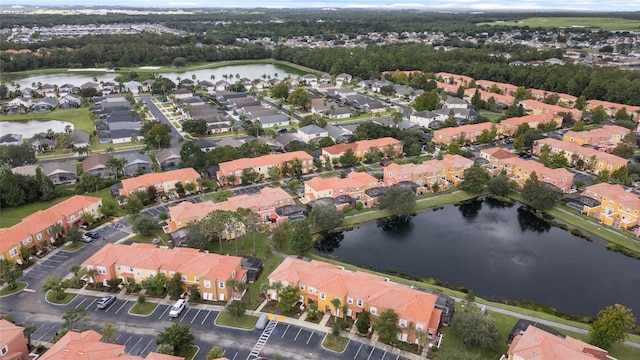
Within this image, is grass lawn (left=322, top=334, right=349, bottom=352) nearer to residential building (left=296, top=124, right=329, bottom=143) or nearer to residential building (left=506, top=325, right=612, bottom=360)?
residential building (left=506, top=325, right=612, bottom=360)

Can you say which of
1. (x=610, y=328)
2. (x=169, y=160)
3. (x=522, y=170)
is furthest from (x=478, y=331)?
(x=169, y=160)

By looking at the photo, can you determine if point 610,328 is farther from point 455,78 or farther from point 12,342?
point 455,78

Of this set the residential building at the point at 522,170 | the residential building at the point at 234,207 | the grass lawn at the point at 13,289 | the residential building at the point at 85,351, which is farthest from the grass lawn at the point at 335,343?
the residential building at the point at 522,170

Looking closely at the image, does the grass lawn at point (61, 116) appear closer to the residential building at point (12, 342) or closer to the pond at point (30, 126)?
the pond at point (30, 126)

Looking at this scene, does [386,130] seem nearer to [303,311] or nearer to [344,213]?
[344,213]

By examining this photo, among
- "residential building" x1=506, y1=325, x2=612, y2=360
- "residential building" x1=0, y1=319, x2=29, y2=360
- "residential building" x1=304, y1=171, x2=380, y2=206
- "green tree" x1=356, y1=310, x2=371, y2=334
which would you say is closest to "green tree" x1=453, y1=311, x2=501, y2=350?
"residential building" x1=506, y1=325, x2=612, y2=360

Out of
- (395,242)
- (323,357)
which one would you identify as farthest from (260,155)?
(323,357)
